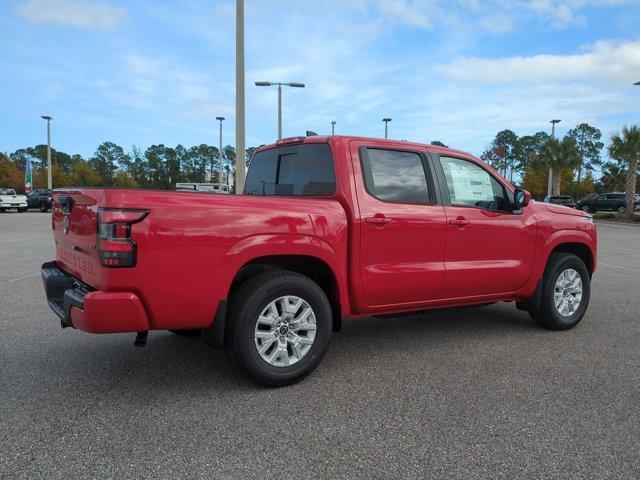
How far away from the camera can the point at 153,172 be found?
94125 millimetres

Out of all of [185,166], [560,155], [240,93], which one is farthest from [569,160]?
[185,166]

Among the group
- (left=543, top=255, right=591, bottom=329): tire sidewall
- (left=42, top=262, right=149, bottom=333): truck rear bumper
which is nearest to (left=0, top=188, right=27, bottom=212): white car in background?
(left=42, top=262, right=149, bottom=333): truck rear bumper

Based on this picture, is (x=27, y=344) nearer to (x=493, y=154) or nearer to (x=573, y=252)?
(x=573, y=252)

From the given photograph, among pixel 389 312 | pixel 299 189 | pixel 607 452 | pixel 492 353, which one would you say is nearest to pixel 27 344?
pixel 299 189

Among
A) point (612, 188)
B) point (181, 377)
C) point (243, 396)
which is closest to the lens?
point (243, 396)

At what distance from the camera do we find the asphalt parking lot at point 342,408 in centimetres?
273

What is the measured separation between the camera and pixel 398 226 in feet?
13.9

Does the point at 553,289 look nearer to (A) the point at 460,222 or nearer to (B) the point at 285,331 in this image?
(A) the point at 460,222

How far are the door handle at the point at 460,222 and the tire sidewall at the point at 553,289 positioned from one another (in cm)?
A: 138

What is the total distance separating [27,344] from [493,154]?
302ft

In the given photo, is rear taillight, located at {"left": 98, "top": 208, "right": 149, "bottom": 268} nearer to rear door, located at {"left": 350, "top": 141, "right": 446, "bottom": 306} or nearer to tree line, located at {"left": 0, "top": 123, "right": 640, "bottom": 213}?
rear door, located at {"left": 350, "top": 141, "right": 446, "bottom": 306}

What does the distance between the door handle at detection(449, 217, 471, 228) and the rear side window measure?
116cm

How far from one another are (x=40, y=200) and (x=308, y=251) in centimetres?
3814

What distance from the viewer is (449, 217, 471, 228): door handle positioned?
4575 millimetres
